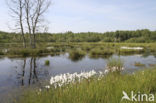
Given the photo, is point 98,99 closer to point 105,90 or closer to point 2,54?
point 105,90

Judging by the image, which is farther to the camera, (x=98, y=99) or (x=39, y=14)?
(x=39, y=14)

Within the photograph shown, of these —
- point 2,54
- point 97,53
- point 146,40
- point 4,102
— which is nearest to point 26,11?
point 2,54

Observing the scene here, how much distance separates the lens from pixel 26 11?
16516 mm

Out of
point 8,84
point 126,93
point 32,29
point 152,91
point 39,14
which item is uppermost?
point 39,14

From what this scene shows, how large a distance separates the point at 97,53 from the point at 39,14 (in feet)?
31.4

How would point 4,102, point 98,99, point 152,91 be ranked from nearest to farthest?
point 98,99, point 152,91, point 4,102

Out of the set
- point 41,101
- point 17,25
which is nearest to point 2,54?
point 17,25

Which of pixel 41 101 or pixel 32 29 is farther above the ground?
pixel 32 29

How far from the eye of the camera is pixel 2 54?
14.2 m

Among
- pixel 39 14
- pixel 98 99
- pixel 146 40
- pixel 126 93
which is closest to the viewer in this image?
pixel 98 99

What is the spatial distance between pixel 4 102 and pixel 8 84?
6.15ft

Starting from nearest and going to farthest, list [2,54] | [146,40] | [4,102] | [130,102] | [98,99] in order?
[130,102] → [98,99] → [4,102] → [2,54] → [146,40]

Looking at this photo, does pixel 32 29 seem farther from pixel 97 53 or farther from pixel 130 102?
pixel 130 102

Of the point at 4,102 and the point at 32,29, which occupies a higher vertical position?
the point at 32,29
